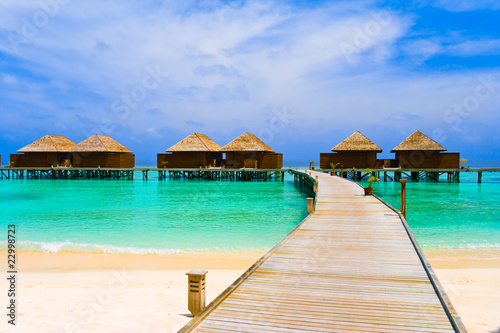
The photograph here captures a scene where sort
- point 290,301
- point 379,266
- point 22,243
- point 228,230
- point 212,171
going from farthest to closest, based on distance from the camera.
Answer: point 212,171
point 228,230
point 22,243
point 379,266
point 290,301

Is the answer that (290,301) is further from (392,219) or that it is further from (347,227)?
(392,219)

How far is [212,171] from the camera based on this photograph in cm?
3550

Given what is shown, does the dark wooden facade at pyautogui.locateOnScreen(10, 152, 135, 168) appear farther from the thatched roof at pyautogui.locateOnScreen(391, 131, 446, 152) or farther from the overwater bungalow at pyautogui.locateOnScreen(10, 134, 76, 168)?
the thatched roof at pyautogui.locateOnScreen(391, 131, 446, 152)

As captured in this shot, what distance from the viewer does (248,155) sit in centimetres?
3394

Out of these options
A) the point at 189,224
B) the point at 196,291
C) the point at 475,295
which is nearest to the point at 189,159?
the point at 189,224

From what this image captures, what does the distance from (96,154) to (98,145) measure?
3.28ft

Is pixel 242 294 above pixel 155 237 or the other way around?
above

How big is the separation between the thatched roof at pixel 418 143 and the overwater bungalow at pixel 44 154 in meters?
32.8

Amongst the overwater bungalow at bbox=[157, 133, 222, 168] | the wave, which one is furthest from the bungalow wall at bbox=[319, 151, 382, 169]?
the wave

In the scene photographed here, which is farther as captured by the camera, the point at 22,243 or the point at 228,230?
the point at 228,230

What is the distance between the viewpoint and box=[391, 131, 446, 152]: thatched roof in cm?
3147

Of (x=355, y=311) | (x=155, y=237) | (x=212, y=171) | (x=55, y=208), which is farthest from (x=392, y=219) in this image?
(x=212, y=171)

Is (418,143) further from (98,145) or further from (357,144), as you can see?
(98,145)

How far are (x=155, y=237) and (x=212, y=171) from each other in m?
25.5
